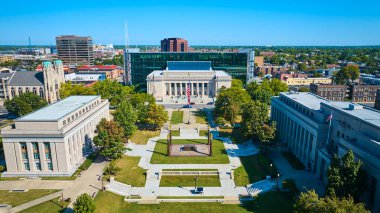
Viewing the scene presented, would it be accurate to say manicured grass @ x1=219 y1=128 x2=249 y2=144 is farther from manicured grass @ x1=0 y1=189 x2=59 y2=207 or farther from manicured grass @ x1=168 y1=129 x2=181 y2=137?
manicured grass @ x1=0 y1=189 x2=59 y2=207

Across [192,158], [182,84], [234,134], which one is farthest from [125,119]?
[182,84]

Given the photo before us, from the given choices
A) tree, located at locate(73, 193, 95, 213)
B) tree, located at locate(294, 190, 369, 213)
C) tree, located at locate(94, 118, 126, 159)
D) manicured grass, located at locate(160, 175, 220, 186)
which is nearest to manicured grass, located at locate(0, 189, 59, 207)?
tree, located at locate(73, 193, 95, 213)

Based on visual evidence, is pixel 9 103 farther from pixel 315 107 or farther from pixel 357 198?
pixel 357 198

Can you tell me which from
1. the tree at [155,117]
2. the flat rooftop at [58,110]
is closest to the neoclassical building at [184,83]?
the tree at [155,117]

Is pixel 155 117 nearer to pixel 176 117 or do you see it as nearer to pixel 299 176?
pixel 176 117

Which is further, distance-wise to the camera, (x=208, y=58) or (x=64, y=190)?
(x=208, y=58)

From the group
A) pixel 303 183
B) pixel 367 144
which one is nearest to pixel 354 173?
pixel 367 144
